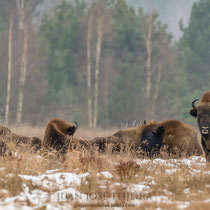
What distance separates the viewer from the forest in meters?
37.2

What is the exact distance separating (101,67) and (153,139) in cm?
2874

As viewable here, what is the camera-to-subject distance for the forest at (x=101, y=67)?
37250mm

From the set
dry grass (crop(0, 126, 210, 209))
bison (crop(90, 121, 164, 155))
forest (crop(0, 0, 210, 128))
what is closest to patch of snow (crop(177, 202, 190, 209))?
dry grass (crop(0, 126, 210, 209))

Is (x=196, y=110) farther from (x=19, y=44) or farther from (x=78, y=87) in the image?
(x=78, y=87)

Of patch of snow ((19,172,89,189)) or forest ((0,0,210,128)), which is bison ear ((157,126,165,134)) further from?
forest ((0,0,210,128))

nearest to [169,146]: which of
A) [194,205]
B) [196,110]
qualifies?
[196,110]

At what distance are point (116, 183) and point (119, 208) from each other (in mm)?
1057

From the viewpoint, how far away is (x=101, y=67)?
41219mm

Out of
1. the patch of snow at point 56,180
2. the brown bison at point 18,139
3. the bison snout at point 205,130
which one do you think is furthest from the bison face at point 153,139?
the patch of snow at point 56,180

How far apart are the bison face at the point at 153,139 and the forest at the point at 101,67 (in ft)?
78.8

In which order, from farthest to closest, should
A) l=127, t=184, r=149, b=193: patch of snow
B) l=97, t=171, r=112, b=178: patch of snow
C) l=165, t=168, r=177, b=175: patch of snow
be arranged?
l=165, t=168, r=177, b=175: patch of snow
l=97, t=171, r=112, b=178: patch of snow
l=127, t=184, r=149, b=193: patch of snow

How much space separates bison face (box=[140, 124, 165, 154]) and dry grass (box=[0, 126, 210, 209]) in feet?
9.57

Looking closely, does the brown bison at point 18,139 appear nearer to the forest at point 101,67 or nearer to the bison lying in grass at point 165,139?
the bison lying in grass at point 165,139

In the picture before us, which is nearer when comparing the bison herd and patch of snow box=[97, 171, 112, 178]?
patch of snow box=[97, 171, 112, 178]
